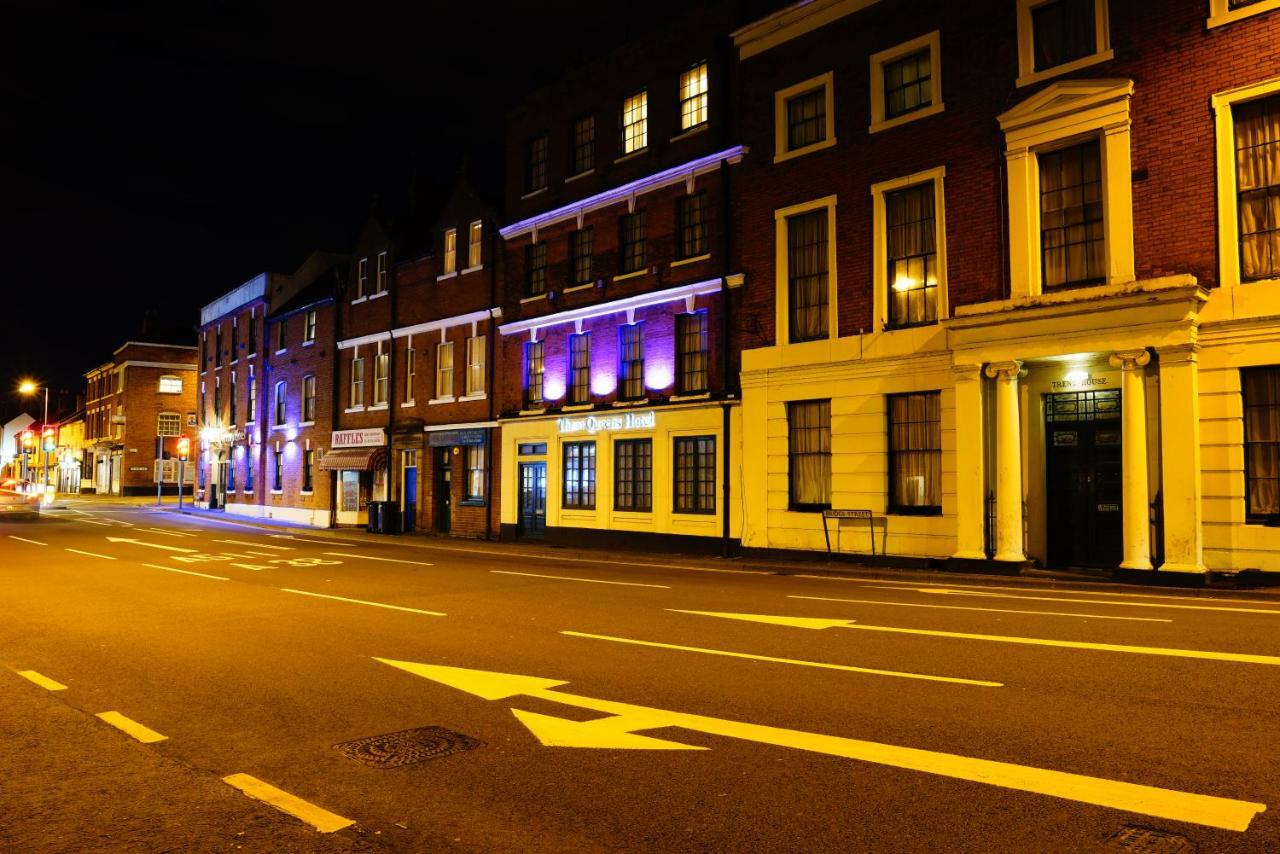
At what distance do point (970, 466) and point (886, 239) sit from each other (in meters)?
5.57

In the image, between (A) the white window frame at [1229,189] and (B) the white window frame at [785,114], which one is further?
(B) the white window frame at [785,114]

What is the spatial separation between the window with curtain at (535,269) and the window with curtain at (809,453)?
11.1 metres

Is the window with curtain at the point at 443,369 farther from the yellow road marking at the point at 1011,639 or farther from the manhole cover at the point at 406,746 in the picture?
the manhole cover at the point at 406,746

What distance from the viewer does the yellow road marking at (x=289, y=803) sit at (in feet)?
15.1

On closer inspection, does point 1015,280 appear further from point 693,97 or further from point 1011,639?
point 693,97

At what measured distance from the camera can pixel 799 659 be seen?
28.2 ft

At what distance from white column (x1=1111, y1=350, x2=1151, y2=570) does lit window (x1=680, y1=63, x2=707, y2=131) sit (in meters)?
13.3

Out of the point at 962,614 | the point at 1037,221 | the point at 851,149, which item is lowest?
the point at 962,614

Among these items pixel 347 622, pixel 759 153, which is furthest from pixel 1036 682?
pixel 759 153

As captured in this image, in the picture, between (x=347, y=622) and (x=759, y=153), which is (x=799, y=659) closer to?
(x=347, y=622)

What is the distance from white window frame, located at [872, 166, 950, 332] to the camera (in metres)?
18.8

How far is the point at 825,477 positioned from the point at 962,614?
30.3 feet

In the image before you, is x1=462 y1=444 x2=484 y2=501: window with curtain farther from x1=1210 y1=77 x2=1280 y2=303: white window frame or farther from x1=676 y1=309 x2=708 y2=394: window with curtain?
x1=1210 y1=77 x2=1280 y2=303: white window frame

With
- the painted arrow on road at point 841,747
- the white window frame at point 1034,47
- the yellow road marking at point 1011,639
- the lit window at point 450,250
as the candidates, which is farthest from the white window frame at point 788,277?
the lit window at point 450,250
